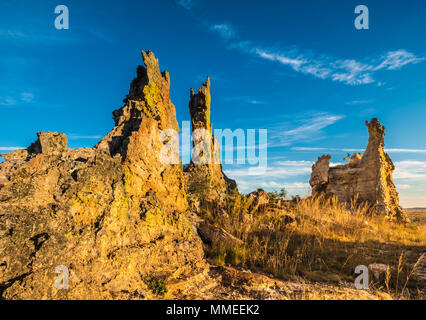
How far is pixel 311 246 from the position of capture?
5.83m

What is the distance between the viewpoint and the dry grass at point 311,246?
4410 mm

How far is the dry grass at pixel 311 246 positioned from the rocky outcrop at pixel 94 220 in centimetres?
136

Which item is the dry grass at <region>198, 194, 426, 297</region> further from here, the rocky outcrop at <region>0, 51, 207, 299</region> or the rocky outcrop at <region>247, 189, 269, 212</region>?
the rocky outcrop at <region>0, 51, 207, 299</region>

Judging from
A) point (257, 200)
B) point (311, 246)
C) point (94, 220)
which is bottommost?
point (311, 246)

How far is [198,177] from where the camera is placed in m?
7.77

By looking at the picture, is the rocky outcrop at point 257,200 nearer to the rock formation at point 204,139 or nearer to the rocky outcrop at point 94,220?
the rock formation at point 204,139

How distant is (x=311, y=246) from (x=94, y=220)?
514 cm

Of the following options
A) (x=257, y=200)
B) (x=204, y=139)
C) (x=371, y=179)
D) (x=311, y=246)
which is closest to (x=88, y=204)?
(x=311, y=246)

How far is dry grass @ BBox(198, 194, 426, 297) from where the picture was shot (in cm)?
441

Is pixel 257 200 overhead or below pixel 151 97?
below

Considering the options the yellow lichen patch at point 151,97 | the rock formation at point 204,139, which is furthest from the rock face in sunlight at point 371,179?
the yellow lichen patch at point 151,97

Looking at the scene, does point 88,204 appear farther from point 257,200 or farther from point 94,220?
point 257,200
